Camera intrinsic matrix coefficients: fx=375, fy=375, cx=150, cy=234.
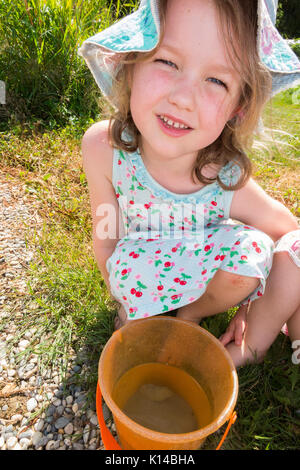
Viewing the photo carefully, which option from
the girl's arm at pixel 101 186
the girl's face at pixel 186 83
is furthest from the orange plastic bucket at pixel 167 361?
the girl's face at pixel 186 83

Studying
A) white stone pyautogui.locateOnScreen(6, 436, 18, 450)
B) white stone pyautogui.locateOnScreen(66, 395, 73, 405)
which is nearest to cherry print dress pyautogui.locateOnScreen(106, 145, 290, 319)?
white stone pyautogui.locateOnScreen(66, 395, 73, 405)

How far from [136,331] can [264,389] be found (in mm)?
620

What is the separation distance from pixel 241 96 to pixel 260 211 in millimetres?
545

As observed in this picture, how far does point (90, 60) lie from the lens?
5.28ft

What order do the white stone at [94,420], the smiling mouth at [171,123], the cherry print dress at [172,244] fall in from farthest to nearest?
1. the cherry print dress at [172,244]
2. the white stone at [94,420]
3. the smiling mouth at [171,123]

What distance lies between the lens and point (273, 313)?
1694 millimetres

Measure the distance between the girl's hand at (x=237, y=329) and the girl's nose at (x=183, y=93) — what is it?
96cm

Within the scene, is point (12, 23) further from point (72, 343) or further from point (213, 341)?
point (213, 341)

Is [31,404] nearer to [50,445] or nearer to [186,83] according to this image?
[50,445]

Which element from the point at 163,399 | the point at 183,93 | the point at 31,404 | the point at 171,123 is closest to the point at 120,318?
the point at 163,399

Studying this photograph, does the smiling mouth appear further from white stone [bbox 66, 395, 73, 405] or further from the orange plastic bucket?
white stone [bbox 66, 395, 73, 405]

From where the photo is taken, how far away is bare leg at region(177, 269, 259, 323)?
1592 millimetres

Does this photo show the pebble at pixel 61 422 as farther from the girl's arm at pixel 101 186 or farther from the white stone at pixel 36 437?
the girl's arm at pixel 101 186

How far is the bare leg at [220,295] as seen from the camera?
1.59 m
